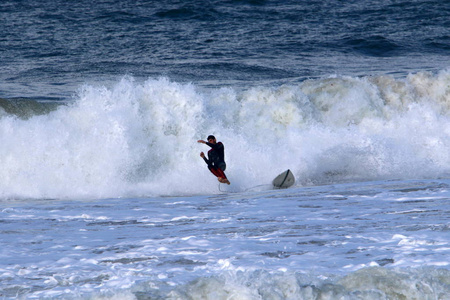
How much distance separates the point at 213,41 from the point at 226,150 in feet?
39.7

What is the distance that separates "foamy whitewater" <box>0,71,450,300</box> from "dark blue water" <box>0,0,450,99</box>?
4.17m

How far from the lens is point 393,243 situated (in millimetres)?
7535

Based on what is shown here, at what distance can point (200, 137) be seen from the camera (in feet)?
51.9

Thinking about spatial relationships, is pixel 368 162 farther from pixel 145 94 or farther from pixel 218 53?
pixel 218 53

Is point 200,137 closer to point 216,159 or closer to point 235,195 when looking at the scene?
point 216,159

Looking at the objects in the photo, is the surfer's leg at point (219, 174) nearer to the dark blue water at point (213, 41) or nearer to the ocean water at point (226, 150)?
the ocean water at point (226, 150)

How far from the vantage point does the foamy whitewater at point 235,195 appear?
6.42m

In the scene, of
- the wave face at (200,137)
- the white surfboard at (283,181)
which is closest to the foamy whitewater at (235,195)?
the wave face at (200,137)

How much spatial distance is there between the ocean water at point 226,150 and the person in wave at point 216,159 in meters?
0.48

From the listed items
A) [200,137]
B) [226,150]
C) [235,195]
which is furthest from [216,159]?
[200,137]

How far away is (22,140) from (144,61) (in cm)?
1001

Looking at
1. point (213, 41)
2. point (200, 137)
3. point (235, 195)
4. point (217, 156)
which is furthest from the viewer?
point (213, 41)

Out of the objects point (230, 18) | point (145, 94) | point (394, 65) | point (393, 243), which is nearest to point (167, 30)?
point (230, 18)

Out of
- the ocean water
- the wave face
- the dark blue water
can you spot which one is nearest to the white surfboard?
the ocean water
